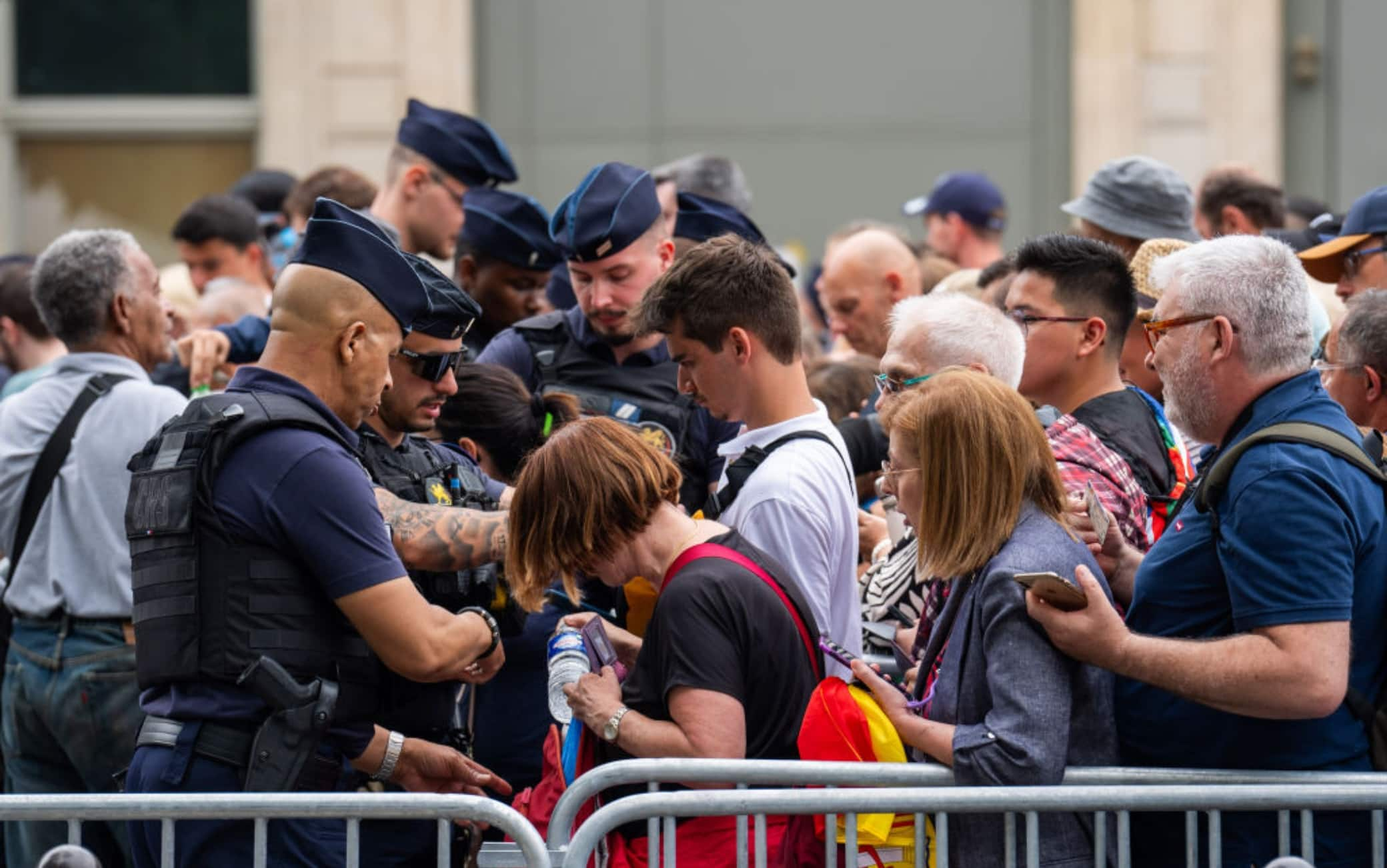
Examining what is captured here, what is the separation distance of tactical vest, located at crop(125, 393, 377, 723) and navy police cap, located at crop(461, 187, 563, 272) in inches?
98.7

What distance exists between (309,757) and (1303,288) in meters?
2.40

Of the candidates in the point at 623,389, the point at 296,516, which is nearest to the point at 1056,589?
the point at 296,516

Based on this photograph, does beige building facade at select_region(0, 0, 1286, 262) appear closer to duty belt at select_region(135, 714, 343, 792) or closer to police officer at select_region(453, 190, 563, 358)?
police officer at select_region(453, 190, 563, 358)

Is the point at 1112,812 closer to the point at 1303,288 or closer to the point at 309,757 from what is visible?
the point at 1303,288

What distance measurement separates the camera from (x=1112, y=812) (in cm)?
357

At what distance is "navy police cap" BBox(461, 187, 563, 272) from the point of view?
6.03m

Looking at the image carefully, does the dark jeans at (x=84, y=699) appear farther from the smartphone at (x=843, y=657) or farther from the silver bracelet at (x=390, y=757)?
the smartphone at (x=843, y=657)

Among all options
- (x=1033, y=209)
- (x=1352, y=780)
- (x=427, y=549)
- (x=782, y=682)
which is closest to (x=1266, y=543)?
(x=1352, y=780)

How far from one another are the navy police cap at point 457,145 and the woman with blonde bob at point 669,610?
9.31 feet

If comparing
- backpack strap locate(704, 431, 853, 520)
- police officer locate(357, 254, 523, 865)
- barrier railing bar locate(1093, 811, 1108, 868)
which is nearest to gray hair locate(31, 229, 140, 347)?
police officer locate(357, 254, 523, 865)

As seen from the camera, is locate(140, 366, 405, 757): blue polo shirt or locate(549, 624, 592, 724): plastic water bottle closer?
locate(140, 366, 405, 757): blue polo shirt

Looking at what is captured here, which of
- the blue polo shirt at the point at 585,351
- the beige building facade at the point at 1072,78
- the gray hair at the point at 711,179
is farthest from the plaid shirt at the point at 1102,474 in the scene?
the beige building facade at the point at 1072,78

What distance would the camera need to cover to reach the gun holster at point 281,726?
349 cm

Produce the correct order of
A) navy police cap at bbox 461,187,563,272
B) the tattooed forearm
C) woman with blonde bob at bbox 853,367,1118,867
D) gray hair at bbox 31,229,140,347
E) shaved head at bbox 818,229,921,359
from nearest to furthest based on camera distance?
woman with blonde bob at bbox 853,367,1118,867, the tattooed forearm, gray hair at bbox 31,229,140,347, navy police cap at bbox 461,187,563,272, shaved head at bbox 818,229,921,359
